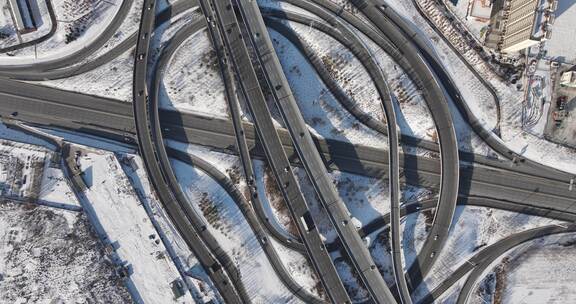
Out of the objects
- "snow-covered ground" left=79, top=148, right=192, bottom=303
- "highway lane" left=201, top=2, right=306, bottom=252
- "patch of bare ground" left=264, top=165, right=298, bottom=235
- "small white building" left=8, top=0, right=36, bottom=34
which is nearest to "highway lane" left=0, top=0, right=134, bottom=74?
"small white building" left=8, top=0, right=36, bottom=34

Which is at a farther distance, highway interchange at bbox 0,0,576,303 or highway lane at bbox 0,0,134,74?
highway lane at bbox 0,0,134,74

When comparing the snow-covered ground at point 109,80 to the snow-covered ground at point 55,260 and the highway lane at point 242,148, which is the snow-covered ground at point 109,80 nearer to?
the highway lane at point 242,148

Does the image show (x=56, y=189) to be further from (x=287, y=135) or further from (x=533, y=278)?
(x=533, y=278)

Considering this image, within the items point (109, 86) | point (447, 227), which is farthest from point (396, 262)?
point (109, 86)

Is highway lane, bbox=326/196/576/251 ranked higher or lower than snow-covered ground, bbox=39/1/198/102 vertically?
lower

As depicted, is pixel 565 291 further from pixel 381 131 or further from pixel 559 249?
pixel 381 131

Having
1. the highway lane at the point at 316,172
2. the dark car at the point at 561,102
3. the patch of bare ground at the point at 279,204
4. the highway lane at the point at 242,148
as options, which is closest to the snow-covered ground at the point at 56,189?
the highway lane at the point at 242,148

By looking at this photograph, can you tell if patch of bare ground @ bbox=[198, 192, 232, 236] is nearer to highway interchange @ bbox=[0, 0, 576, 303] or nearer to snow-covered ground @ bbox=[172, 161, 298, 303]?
snow-covered ground @ bbox=[172, 161, 298, 303]
